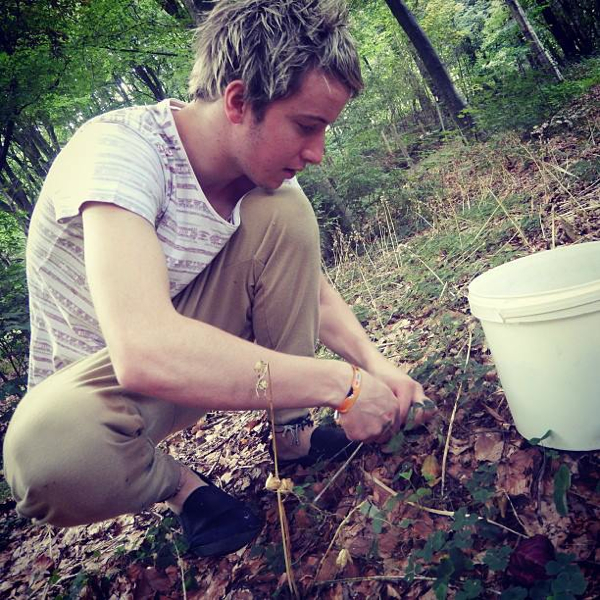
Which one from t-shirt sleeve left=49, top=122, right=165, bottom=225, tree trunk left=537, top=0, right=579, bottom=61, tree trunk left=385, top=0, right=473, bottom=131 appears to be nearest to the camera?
t-shirt sleeve left=49, top=122, right=165, bottom=225

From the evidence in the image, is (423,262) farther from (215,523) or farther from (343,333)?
(215,523)

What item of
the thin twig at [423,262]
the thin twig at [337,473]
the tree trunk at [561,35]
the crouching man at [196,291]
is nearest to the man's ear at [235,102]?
the crouching man at [196,291]

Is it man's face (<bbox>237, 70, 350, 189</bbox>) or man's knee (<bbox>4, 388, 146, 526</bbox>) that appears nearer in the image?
man's knee (<bbox>4, 388, 146, 526</bbox>)

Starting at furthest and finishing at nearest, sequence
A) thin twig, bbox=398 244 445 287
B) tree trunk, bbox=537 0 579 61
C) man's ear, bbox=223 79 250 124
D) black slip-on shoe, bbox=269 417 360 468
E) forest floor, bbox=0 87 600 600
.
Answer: tree trunk, bbox=537 0 579 61 → thin twig, bbox=398 244 445 287 → black slip-on shoe, bbox=269 417 360 468 → man's ear, bbox=223 79 250 124 → forest floor, bbox=0 87 600 600

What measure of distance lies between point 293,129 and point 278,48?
0.29m

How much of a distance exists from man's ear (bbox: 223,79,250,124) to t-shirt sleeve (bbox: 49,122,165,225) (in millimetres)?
338

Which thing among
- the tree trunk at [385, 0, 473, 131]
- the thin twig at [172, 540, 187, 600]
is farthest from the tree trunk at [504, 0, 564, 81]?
the thin twig at [172, 540, 187, 600]

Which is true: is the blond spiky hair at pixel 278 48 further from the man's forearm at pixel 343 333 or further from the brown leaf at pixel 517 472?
the brown leaf at pixel 517 472

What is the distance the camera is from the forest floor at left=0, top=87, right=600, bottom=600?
1212mm

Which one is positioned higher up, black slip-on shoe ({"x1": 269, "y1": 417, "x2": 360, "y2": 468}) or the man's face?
the man's face

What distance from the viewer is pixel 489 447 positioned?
5.32 feet

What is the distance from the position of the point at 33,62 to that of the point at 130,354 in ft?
23.1

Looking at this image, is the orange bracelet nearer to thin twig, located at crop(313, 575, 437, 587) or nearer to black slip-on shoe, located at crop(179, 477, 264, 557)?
thin twig, located at crop(313, 575, 437, 587)

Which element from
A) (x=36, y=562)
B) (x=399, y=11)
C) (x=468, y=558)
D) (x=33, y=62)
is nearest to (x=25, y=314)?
(x=36, y=562)
